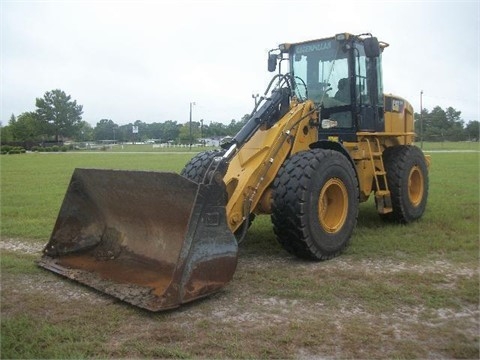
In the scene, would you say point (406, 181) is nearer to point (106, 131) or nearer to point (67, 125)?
point (67, 125)

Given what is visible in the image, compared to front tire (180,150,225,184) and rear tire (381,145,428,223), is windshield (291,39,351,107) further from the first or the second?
front tire (180,150,225,184)

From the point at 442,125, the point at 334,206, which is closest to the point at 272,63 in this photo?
the point at 334,206

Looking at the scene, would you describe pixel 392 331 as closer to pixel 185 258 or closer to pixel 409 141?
pixel 185 258

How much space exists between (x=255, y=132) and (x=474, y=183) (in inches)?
392

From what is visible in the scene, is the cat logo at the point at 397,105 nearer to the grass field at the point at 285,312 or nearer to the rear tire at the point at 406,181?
the rear tire at the point at 406,181

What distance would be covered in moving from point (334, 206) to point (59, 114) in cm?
6558

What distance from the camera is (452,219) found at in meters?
8.12

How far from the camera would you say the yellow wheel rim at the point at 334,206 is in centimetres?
589

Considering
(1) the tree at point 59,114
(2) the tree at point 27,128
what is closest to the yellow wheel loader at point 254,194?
(1) the tree at point 59,114

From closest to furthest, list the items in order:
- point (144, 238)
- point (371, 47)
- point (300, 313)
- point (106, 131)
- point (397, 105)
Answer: point (300, 313) < point (144, 238) < point (371, 47) < point (397, 105) < point (106, 131)

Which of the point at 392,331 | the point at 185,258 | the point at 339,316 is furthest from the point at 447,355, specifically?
the point at 185,258

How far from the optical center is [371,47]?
662cm

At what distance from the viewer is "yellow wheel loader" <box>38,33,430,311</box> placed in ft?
14.9

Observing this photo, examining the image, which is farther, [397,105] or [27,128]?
[27,128]
